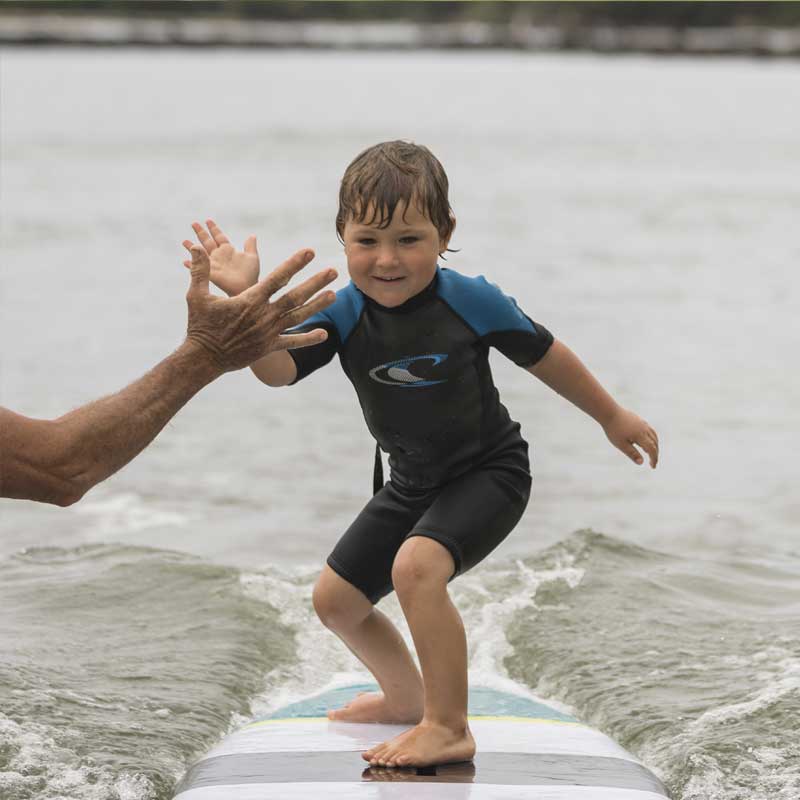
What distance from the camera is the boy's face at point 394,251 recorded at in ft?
13.6

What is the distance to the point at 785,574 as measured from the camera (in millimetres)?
7227

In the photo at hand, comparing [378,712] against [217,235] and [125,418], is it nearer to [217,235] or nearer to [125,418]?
[125,418]

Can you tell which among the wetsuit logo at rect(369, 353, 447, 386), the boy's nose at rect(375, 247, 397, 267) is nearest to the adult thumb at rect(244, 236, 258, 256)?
the boy's nose at rect(375, 247, 397, 267)

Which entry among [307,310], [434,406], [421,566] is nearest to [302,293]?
[307,310]

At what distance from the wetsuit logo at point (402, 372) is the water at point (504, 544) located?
1.39 m

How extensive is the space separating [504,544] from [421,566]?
3774 mm

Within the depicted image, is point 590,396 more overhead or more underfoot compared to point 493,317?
more underfoot

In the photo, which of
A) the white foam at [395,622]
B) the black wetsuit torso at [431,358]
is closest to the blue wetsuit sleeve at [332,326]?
the black wetsuit torso at [431,358]

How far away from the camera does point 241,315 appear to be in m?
3.95

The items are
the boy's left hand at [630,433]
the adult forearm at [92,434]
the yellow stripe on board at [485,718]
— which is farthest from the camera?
the yellow stripe on board at [485,718]

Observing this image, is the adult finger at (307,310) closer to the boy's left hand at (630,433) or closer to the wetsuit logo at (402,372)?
the wetsuit logo at (402,372)

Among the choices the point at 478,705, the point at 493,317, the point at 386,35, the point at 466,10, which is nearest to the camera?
the point at 493,317

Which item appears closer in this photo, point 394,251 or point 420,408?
point 394,251

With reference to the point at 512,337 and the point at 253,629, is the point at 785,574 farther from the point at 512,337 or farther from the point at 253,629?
the point at 512,337
